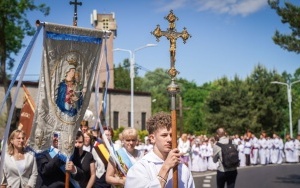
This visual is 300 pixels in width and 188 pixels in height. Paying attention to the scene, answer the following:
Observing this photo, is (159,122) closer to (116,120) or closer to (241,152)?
(241,152)

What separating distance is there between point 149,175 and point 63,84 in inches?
125

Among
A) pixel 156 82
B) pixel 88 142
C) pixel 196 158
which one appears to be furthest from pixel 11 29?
pixel 156 82

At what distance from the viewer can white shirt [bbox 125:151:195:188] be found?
381 centimetres

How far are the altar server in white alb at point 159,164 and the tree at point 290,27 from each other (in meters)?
16.0

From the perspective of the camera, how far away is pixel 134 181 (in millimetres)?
3875

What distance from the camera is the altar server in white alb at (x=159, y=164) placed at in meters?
3.76

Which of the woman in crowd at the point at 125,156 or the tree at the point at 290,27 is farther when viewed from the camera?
the tree at the point at 290,27

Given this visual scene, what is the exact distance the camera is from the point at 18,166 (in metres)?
6.79

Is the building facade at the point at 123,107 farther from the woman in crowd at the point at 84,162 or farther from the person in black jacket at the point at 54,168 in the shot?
the person in black jacket at the point at 54,168

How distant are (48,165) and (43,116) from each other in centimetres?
64

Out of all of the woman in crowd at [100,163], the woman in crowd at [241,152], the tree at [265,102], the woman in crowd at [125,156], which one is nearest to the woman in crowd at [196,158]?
the woman in crowd at [241,152]

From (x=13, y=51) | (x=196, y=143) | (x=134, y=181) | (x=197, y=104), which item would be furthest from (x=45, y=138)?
(x=197, y=104)

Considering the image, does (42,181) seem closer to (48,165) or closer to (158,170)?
(48,165)

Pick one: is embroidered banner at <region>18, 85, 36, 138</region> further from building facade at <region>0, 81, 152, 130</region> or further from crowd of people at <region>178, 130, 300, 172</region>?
building facade at <region>0, 81, 152, 130</region>
